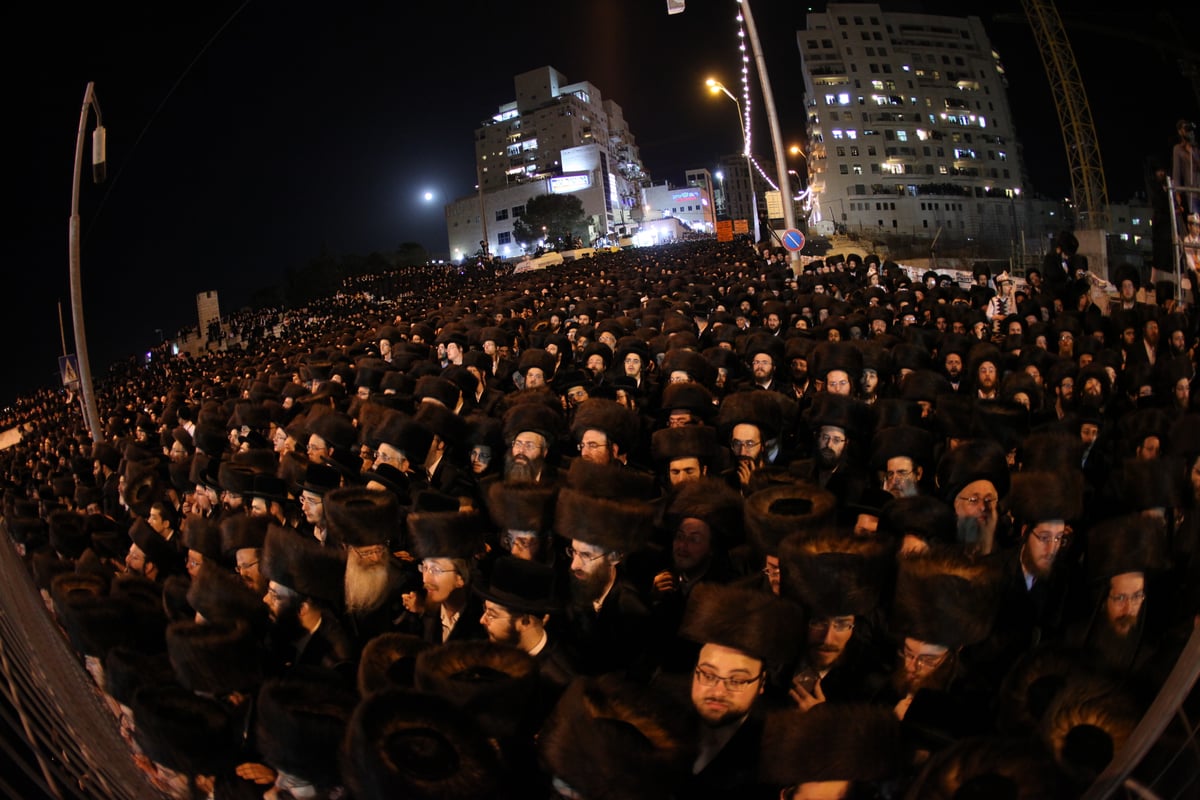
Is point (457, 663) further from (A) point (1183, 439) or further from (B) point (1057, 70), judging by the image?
(B) point (1057, 70)

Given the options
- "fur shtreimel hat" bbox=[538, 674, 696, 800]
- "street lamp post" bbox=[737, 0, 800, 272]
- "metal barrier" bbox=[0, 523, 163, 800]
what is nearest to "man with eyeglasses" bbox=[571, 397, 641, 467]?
"fur shtreimel hat" bbox=[538, 674, 696, 800]

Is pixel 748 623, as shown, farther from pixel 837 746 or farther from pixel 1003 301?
pixel 1003 301

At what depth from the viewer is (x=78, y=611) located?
3820mm

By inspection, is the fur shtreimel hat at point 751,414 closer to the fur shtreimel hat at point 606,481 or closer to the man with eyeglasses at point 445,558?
the fur shtreimel hat at point 606,481

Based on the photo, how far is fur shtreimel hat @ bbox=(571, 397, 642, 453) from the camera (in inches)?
242

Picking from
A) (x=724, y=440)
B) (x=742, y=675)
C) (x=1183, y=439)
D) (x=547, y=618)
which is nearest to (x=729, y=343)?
(x=724, y=440)

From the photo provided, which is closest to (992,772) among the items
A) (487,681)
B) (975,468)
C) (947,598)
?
(947,598)

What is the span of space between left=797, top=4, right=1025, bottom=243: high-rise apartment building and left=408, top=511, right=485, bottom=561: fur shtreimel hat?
102 metres

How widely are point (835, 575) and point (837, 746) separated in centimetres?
106

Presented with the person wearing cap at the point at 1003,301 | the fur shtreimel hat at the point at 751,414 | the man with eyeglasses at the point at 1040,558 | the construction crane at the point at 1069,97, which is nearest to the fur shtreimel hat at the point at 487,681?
the man with eyeglasses at the point at 1040,558

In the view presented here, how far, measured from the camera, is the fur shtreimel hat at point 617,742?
230cm

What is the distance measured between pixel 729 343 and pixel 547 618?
7.13 m

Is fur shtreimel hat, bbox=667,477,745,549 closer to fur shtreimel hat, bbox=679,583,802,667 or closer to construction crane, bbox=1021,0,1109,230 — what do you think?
fur shtreimel hat, bbox=679,583,802,667

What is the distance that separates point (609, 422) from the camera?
6172mm
